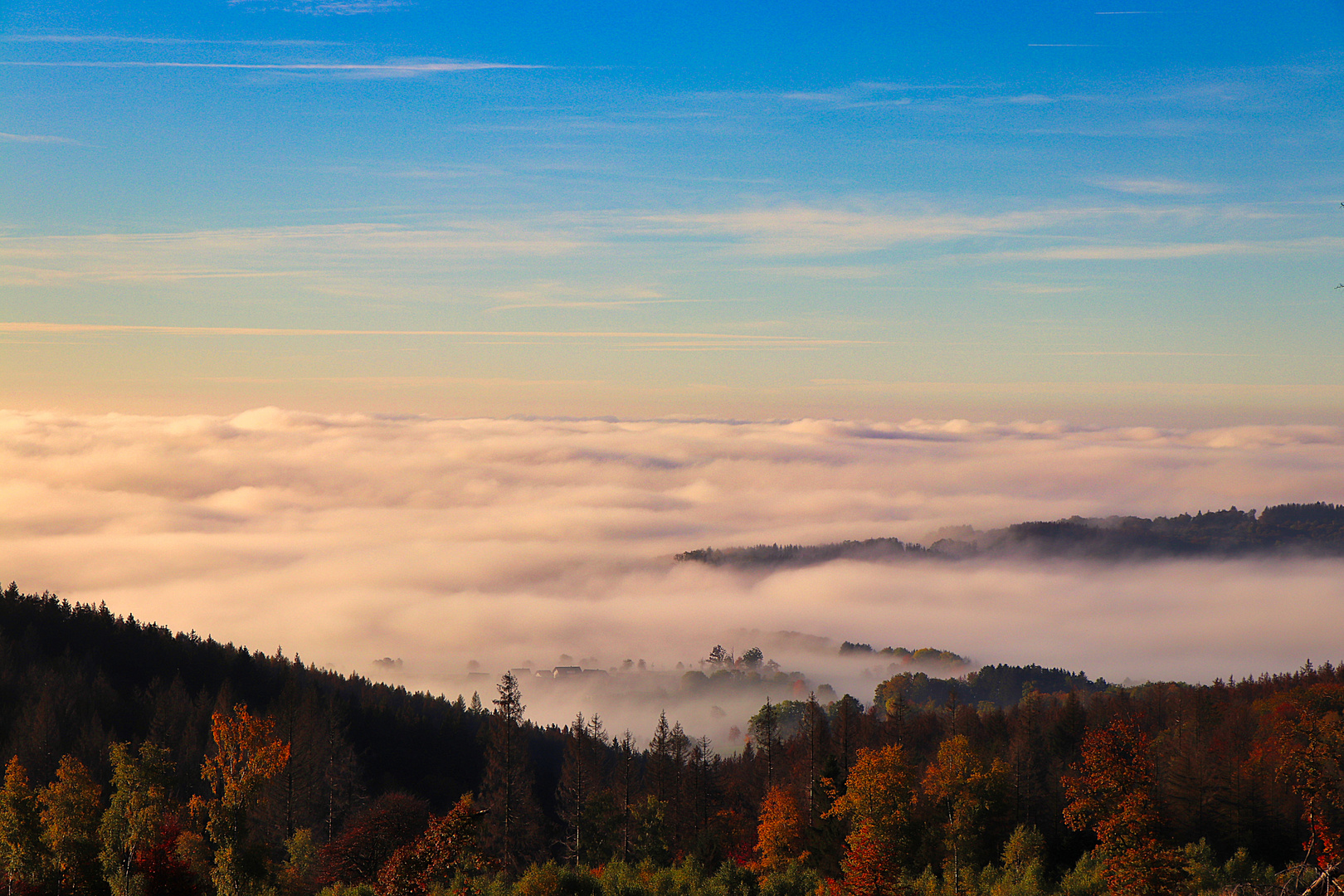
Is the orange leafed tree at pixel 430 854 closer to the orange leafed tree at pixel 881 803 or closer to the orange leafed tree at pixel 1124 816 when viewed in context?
the orange leafed tree at pixel 881 803

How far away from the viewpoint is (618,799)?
10825cm

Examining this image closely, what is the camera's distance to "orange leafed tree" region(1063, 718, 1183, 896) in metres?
44.9

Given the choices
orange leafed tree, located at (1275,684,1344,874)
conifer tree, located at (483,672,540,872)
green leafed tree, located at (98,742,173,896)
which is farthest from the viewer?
conifer tree, located at (483,672,540,872)

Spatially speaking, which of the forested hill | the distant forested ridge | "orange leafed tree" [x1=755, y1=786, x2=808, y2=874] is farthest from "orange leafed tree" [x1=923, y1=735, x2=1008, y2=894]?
the forested hill

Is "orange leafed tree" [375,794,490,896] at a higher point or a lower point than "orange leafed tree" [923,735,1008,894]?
higher

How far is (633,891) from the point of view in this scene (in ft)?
198

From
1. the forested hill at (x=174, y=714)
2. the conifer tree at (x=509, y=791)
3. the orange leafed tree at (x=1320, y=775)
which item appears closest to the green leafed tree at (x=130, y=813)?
the conifer tree at (x=509, y=791)

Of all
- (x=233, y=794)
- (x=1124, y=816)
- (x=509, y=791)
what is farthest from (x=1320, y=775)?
(x=509, y=791)

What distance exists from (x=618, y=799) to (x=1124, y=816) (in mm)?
71189

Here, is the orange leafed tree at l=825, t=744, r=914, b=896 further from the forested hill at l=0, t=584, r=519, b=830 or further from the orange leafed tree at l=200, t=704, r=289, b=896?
the forested hill at l=0, t=584, r=519, b=830

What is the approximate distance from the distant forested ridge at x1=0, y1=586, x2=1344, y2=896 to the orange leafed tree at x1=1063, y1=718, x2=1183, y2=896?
0.39 feet

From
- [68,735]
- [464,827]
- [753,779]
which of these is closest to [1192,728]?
[753,779]

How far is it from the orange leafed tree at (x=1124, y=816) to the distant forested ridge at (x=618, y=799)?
0.39 ft

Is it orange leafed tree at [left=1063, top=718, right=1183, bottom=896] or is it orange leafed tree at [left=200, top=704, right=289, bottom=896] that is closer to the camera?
orange leafed tree at [left=1063, top=718, right=1183, bottom=896]
